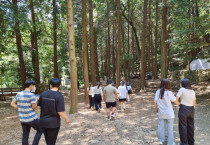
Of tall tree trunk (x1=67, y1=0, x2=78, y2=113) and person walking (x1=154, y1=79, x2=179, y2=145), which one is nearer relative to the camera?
person walking (x1=154, y1=79, x2=179, y2=145)

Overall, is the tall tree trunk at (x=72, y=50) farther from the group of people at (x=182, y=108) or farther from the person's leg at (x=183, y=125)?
the person's leg at (x=183, y=125)

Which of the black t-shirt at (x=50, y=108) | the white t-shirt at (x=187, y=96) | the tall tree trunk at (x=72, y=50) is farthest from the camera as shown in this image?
the tall tree trunk at (x=72, y=50)

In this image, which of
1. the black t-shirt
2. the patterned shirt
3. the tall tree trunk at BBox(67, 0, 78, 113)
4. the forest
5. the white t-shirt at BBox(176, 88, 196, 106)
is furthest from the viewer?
the forest

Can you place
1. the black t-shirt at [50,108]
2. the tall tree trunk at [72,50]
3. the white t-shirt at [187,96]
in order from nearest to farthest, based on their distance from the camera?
the black t-shirt at [50,108] → the white t-shirt at [187,96] → the tall tree trunk at [72,50]

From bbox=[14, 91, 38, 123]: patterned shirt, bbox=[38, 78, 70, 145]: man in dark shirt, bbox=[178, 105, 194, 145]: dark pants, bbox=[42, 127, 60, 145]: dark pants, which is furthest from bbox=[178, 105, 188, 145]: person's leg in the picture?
bbox=[14, 91, 38, 123]: patterned shirt

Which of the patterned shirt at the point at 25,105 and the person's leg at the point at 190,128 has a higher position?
the patterned shirt at the point at 25,105

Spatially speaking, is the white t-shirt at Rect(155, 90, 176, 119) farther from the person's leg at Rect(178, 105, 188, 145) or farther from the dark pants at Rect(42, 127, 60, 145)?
the dark pants at Rect(42, 127, 60, 145)

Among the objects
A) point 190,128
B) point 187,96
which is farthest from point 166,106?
point 190,128

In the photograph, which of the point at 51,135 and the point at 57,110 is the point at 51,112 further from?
the point at 51,135

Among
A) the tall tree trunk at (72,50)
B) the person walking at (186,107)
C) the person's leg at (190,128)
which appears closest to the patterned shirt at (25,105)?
the person walking at (186,107)

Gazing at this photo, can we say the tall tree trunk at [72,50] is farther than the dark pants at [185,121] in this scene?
Yes

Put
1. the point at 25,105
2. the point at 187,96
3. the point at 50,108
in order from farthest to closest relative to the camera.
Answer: the point at 187,96 < the point at 25,105 < the point at 50,108

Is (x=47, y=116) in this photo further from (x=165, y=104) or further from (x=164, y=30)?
(x=164, y=30)

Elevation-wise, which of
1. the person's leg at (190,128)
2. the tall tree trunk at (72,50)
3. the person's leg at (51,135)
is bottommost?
the person's leg at (190,128)
